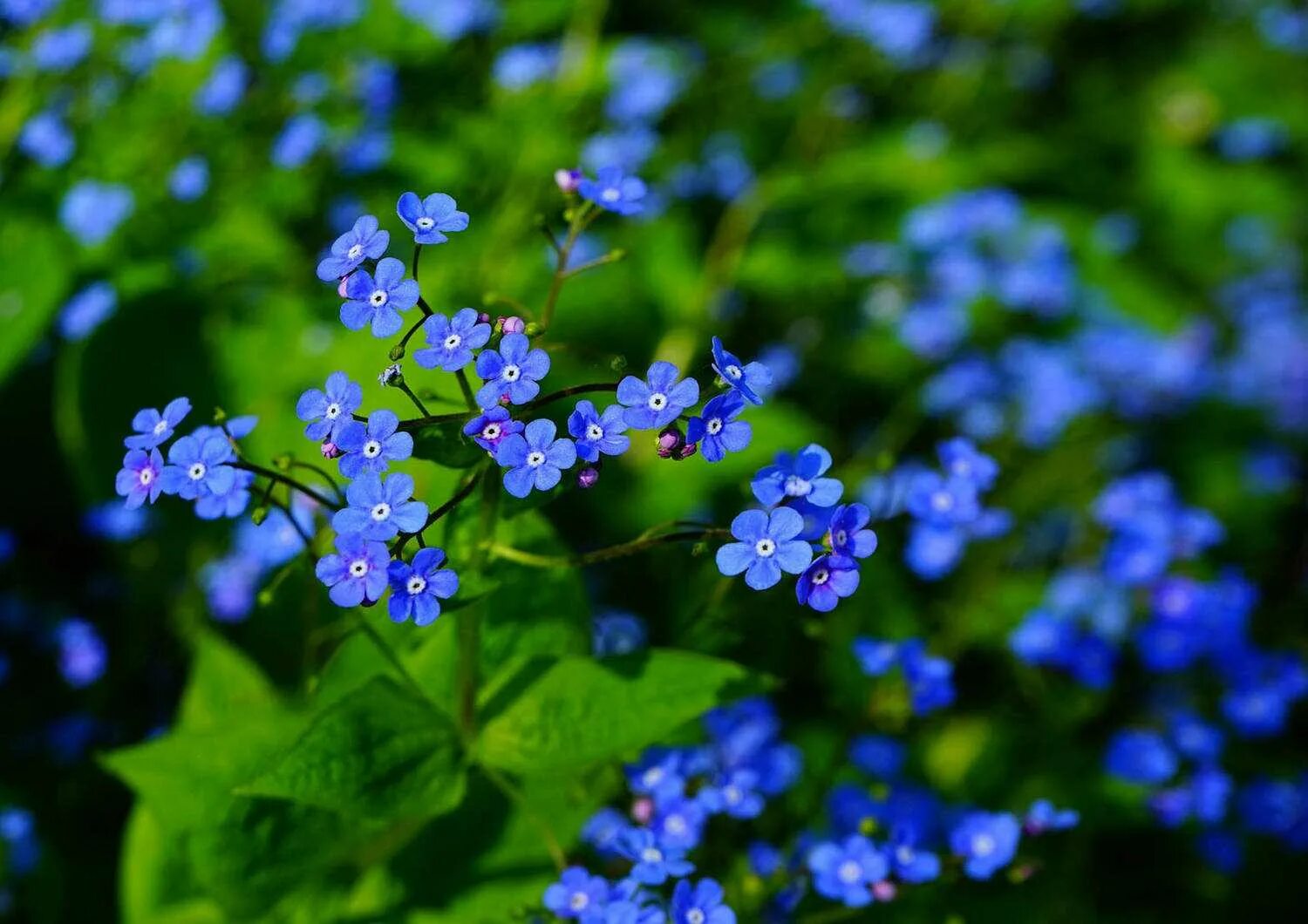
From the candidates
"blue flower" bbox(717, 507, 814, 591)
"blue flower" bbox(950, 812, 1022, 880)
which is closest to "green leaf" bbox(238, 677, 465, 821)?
"blue flower" bbox(717, 507, 814, 591)

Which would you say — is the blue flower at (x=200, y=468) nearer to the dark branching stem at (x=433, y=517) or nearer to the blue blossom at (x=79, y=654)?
the dark branching stem at (x=433, y=517)

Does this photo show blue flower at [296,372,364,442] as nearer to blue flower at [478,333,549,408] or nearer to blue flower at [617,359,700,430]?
blue flower at [478,333,549,408]

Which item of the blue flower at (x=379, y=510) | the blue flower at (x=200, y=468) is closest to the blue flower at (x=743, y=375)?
the blue flower at (x=379, y=510)

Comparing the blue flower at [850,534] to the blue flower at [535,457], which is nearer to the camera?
the blue flower at [535,457]

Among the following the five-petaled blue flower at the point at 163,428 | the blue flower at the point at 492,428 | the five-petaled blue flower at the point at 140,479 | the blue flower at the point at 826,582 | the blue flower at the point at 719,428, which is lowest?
the blue flower at the point at 826,582

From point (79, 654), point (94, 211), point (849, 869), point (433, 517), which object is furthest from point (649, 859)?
point (94, 211)

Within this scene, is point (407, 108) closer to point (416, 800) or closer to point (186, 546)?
point (186, 546)
